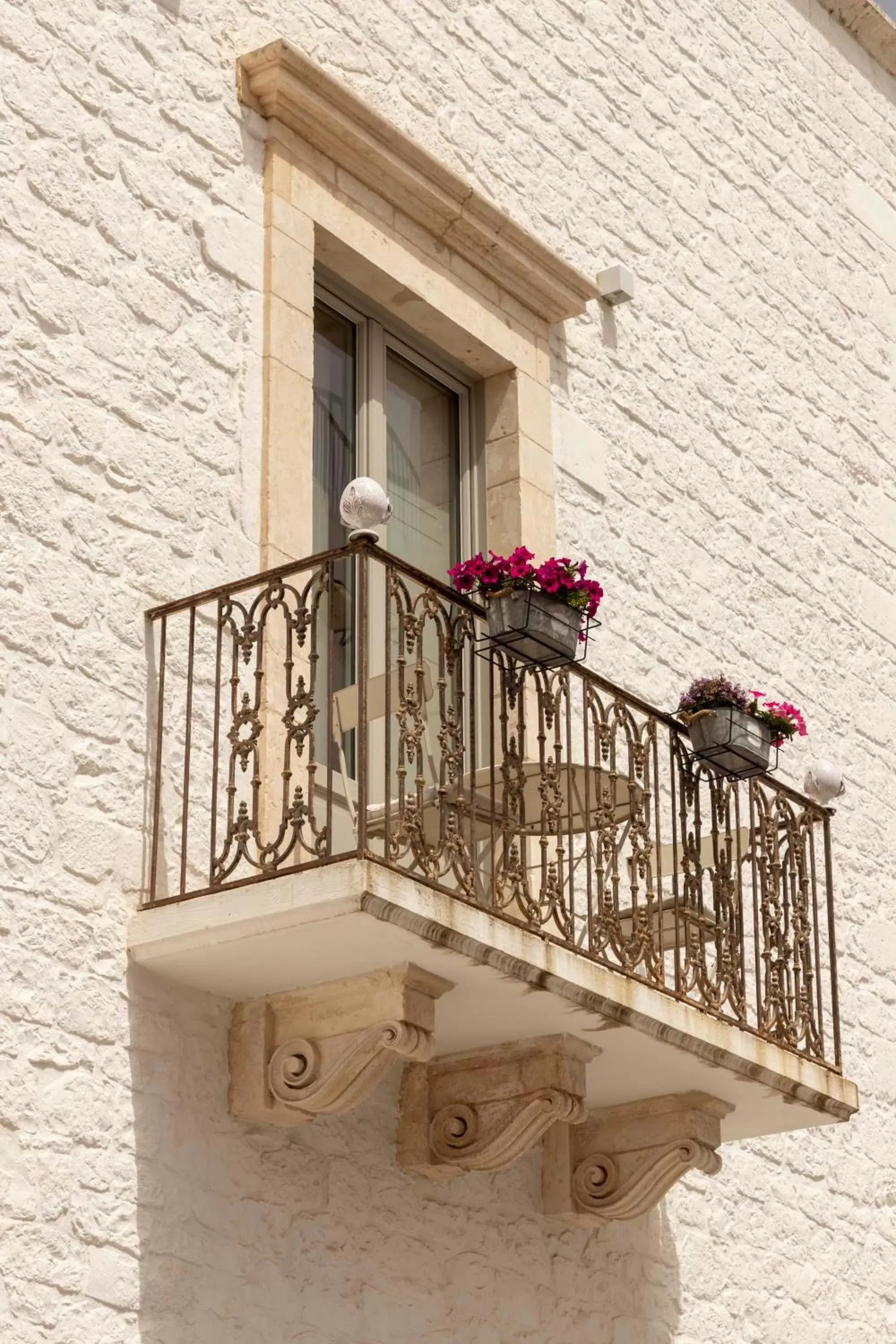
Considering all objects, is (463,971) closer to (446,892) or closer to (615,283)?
(446,892)

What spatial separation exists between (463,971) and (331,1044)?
0.45 meters

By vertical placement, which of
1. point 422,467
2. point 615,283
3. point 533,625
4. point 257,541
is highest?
point 615,283

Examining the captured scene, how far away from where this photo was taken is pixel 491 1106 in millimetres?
7766

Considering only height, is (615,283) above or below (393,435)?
above

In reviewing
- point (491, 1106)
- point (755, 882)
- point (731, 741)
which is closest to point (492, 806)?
point (491, 1106)

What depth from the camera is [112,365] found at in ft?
25.0

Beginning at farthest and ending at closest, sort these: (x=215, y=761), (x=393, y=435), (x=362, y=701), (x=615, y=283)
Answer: (x=615, y=283)
(x=393, y=435)
(x=215, y=761)
(x=362, y=701)

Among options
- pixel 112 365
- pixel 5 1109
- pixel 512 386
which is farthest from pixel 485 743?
pixel 5 1109

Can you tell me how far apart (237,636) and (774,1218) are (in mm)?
3628

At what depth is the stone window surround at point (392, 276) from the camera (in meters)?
8.22

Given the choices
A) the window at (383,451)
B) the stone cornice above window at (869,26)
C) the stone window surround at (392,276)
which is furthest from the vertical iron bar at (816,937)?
the stone cornice above window at (869,26)

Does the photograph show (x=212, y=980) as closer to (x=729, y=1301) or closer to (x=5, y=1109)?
(x=5, y=1109)

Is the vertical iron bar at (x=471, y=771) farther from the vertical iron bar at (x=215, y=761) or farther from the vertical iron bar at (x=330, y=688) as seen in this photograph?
the vertical iron bar at (x=215, y=761)

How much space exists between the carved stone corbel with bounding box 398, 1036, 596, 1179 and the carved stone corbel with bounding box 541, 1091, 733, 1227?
1.80ft
